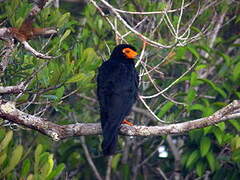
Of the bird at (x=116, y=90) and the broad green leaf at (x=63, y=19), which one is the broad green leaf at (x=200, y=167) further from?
the broad green leaf at (x=63, y=19)

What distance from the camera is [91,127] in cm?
529

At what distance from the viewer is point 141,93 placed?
Result: 22.6ft

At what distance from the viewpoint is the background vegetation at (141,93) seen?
5648 mm

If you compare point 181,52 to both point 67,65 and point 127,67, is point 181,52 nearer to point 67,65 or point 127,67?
point 127,67

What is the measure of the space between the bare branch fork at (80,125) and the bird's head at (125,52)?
1.25 meters

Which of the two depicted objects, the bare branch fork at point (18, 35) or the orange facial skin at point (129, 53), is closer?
the bare branch fork at point (18, 35)

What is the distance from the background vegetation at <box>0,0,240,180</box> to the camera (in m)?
5.65

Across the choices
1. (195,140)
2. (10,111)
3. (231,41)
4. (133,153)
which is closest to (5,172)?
(10,111)

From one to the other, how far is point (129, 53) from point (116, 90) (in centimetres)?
50

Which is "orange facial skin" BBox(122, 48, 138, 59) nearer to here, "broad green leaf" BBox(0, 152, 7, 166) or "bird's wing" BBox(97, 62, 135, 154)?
"bird's wing" BBox(97, 62, 135, 154)

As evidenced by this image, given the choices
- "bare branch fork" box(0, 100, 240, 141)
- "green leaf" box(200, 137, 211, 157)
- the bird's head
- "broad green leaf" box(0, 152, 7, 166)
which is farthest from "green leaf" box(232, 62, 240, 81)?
"broad green leaf" box(0, 152, 7, 166)

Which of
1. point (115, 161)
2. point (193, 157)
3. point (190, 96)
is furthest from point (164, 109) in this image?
point (115, 161)

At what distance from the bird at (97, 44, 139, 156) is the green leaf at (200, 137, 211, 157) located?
0.91 meters

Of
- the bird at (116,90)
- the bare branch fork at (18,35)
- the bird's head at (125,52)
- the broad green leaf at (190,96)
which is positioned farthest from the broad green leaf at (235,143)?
the bare branch fork at (18,35)
